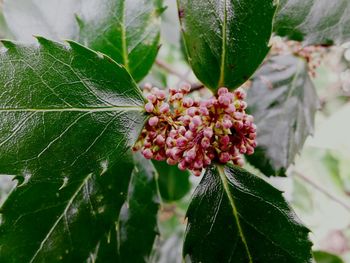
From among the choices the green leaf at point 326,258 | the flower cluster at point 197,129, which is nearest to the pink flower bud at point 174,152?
the flower cluster at point 197,129

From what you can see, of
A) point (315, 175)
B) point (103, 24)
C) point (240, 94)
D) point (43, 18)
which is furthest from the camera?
point (315, 175)

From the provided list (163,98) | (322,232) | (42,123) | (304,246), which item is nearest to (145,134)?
(163,98)

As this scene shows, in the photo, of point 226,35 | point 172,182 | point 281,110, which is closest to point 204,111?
point 226,35

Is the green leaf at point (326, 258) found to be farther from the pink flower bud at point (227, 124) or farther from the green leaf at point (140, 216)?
the pink flower bud at point (227, 124)

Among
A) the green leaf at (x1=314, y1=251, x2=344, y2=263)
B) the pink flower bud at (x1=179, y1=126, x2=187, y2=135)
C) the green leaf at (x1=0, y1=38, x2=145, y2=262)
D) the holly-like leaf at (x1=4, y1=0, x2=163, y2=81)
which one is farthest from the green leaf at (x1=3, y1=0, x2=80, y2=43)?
the green leaf at (x1=314, y1=251, x2=344, y2=263)

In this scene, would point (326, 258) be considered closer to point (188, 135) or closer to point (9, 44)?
point (188, 135)

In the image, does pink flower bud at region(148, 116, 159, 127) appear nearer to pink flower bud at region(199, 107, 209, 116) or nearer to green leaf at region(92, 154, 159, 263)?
pink flower bud at region(199, 107, 209, 116)
